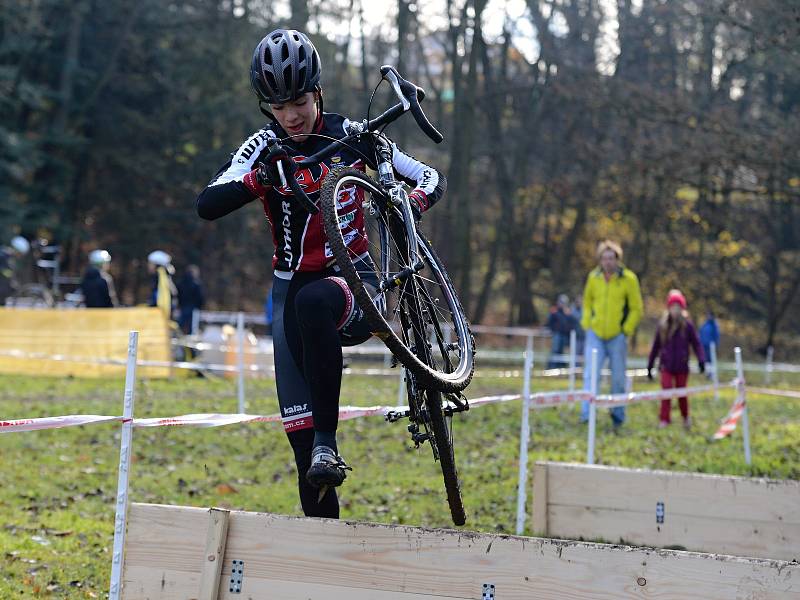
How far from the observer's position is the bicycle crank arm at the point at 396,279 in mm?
5039

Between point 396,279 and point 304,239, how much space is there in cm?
46

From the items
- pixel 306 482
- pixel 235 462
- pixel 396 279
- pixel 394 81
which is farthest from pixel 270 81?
pixel 235 462

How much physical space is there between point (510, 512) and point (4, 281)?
19.3 metres


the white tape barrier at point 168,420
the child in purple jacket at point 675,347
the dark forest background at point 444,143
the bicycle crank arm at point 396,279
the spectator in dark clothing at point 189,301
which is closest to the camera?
the bicycle crank arm at point 396,279

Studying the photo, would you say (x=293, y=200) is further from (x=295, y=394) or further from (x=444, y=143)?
(x=444, y=143)

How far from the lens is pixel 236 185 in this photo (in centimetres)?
507

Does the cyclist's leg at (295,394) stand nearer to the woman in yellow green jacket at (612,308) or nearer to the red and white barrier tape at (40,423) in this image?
the red and white barrier tape at (40,423)

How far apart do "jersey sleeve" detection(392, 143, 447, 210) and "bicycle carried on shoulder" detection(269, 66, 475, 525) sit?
0.09 meters

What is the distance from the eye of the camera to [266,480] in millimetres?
10312

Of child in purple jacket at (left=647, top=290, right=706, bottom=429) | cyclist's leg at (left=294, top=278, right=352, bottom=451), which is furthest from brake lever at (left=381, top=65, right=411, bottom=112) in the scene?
child in purple jacket at (left=647, top=290, right=706, bottom=429)

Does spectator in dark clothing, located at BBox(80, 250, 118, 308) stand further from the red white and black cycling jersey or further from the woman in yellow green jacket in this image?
the red white and black cycling jersey

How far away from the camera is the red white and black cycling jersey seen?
5.10m

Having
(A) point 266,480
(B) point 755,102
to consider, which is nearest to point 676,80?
(B) point 755,102

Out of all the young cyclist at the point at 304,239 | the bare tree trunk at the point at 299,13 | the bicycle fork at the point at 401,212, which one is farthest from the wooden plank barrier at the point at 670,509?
the bare tree trunk at the point at 299,13
